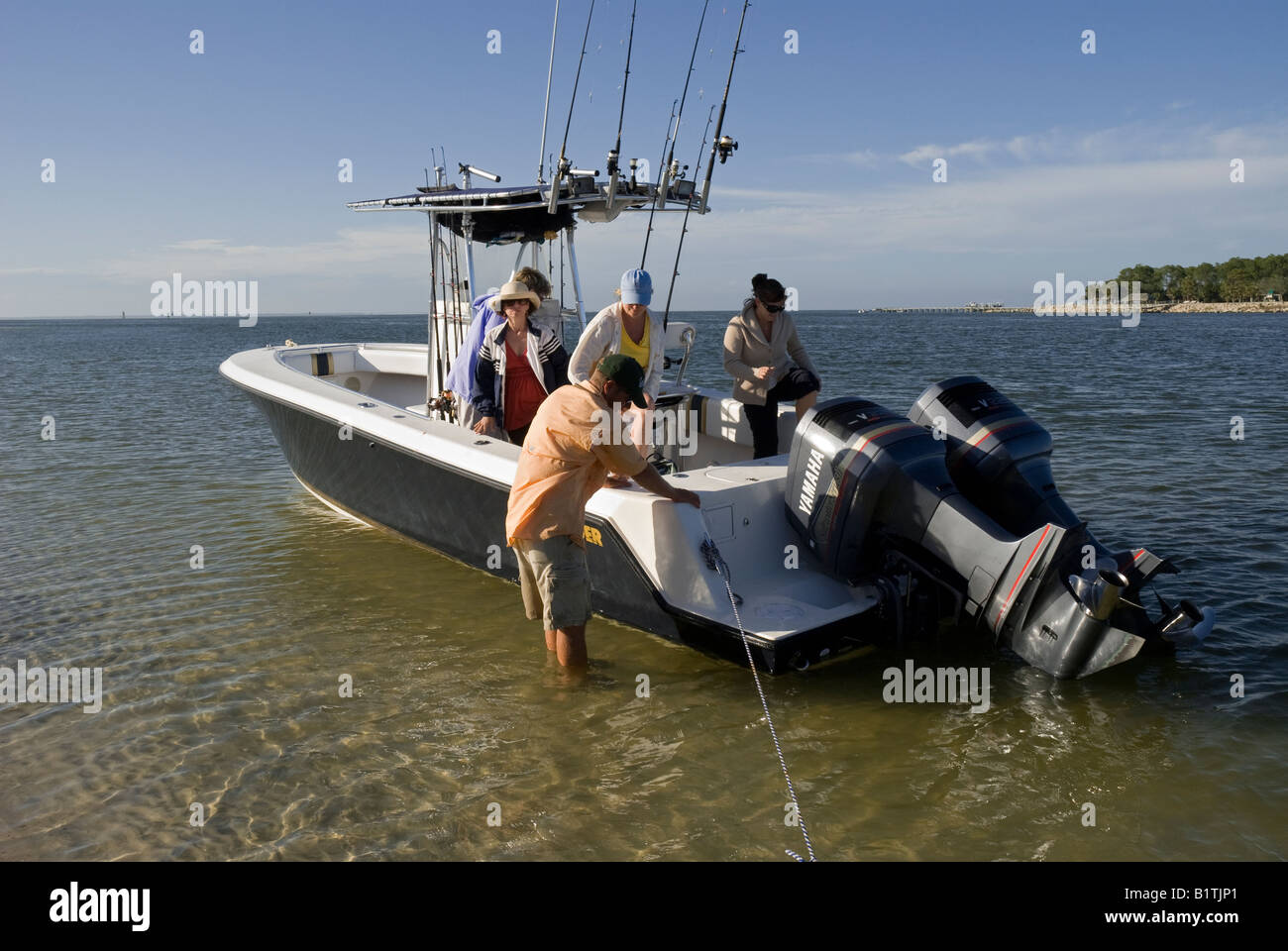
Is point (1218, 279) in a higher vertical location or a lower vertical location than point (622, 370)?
higher

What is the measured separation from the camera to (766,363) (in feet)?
19.0

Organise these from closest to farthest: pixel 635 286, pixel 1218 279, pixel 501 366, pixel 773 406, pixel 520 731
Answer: pixel 520 731
pixel 635 286
pixel 501 366
pixel 773 406
pixel 1218 279

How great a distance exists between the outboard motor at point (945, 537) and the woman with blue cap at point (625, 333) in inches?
39.0

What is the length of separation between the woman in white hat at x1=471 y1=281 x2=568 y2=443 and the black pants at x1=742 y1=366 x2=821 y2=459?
4.15 ft

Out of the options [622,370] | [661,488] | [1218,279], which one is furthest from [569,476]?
[1218,279]

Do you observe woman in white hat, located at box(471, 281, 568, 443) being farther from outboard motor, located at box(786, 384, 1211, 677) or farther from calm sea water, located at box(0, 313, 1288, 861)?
outboard motor, located at box(786, 384, 1211, 677)

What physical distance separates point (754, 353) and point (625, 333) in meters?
1.07

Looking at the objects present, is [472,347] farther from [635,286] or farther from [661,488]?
[661,488]

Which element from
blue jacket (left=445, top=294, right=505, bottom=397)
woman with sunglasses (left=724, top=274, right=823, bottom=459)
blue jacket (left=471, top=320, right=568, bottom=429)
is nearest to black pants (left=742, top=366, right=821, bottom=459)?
woman with sunglasses (left=724, top=274, right=823, bottom=459)

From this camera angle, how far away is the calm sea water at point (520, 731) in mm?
3445

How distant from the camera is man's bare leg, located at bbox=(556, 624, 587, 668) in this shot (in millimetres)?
4684

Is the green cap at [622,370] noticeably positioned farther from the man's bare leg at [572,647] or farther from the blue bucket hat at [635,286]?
the man's bare leg at [572,647]
